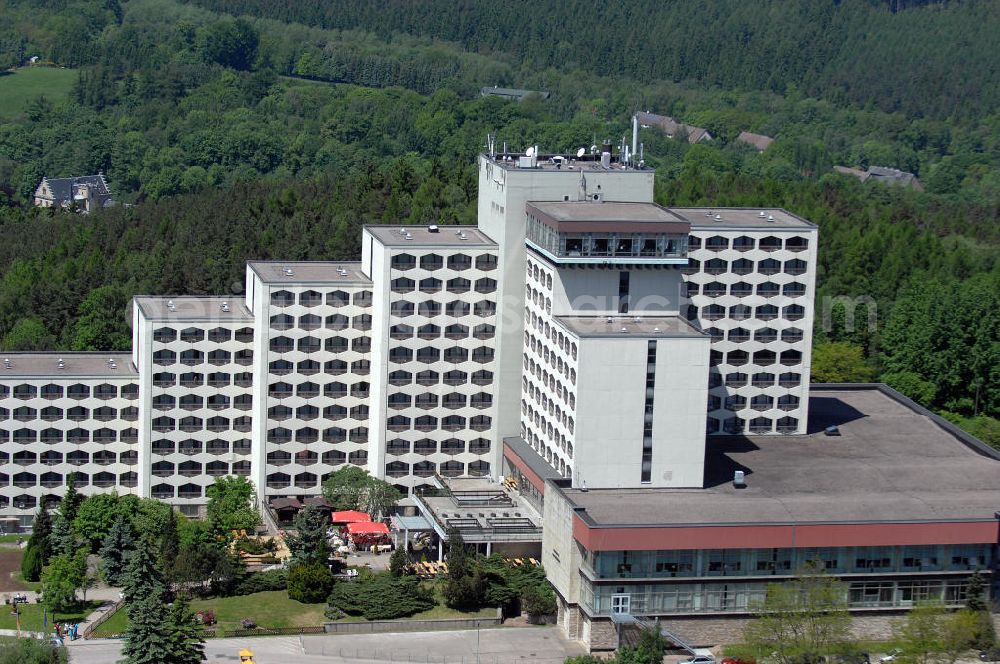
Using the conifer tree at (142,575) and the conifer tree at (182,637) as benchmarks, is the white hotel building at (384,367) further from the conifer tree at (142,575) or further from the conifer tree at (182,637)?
the conifer tree at (182,637)

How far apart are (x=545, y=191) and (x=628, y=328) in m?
13.8

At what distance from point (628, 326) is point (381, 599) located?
70.4ft

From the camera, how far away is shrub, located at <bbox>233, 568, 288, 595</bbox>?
102062 mm

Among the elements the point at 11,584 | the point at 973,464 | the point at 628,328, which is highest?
the point at 628,328

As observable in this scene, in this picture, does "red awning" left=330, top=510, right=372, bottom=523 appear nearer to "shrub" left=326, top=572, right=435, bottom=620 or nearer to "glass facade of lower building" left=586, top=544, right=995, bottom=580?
"shrub" left=326, top=572, right=435, bottom=620

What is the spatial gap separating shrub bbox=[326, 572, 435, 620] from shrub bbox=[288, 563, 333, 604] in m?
0.60

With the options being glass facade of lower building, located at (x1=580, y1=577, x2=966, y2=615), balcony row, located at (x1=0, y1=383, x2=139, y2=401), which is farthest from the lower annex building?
glass facade of lower building, located at (x1=580, y1=577, x2=966, y2=615)

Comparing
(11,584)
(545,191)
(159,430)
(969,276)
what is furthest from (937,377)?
(11,584)

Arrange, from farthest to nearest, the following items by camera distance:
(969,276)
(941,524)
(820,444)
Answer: (969,276)
(820,444)
(941,524)

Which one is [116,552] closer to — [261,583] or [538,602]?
[261,583]

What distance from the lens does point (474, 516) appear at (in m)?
107

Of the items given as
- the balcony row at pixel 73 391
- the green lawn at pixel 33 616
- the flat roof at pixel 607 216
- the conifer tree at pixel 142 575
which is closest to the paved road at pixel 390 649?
the conifer tree at pixel 142 575

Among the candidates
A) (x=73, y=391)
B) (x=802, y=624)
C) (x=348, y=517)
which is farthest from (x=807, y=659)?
(x=73, y=391)

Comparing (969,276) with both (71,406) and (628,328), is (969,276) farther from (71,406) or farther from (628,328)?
(71,406)
